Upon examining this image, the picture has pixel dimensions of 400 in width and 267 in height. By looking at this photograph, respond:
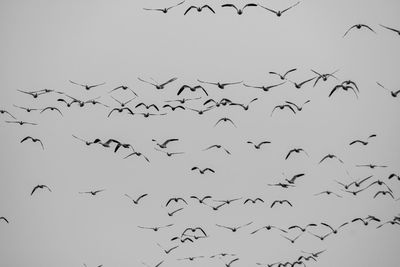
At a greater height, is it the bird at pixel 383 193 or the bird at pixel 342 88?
the bird at pixel 342 88

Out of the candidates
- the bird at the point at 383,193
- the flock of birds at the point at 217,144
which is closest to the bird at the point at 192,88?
the flock of birds at the point at 217,144

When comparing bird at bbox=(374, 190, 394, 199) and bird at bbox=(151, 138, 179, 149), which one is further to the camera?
bird at bbox=(374, 190, 394, 199)

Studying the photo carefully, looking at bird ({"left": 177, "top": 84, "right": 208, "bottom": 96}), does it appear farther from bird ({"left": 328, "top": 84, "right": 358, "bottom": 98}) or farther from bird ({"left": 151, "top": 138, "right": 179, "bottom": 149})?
bird ({"left": 328, "top": 84, "right": 358, "bottom": 98})

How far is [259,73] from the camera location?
6.80 m

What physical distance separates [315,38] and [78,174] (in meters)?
5.01

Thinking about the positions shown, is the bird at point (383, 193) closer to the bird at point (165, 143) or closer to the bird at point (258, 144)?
the bird at point (258, 144)

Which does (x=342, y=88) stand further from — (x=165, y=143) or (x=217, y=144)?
(x=165, y=143)

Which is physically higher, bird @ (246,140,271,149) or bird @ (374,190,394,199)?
bird @ (246,140,271,149)

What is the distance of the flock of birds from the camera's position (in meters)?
6.68

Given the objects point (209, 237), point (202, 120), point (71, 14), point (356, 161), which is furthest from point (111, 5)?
point (356, 161)

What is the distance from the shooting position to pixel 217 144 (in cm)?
699

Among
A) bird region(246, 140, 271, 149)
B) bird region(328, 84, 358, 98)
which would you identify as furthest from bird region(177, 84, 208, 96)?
bird region(328, 84, 358, 98)

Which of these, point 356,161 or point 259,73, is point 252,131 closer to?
point 259,73

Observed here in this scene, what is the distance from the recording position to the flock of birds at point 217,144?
6.68 m
